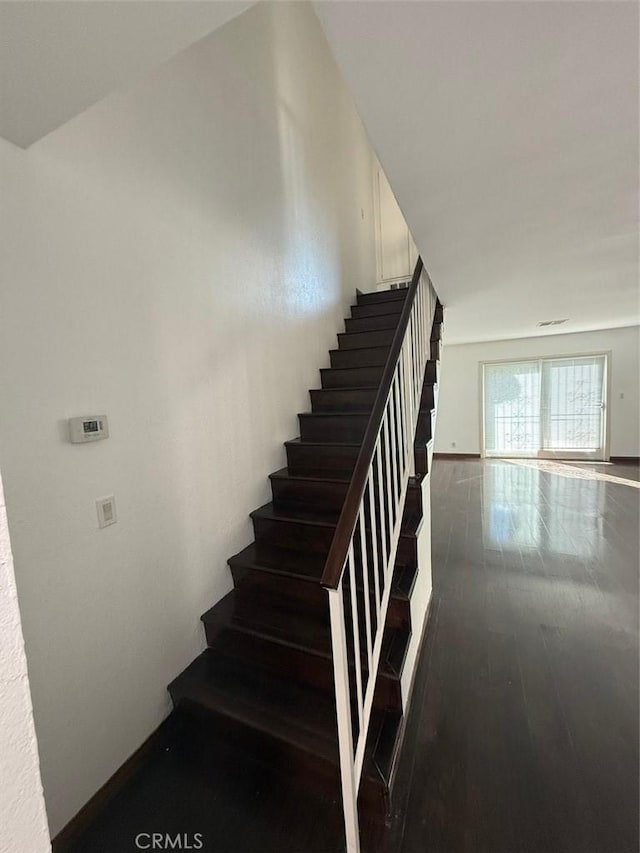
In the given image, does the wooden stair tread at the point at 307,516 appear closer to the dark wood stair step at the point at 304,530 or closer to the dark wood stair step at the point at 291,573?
the dark wood stair step at the point at 304,530

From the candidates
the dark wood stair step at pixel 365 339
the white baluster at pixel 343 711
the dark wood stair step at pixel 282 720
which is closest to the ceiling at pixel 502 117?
the dark wood stair step at pixel 365 339

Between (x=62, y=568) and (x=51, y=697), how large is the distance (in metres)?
0.42

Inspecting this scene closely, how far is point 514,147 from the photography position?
138 cm

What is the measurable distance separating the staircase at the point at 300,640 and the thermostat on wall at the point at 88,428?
Result: 1.01 metres

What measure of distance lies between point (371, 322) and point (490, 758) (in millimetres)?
3162

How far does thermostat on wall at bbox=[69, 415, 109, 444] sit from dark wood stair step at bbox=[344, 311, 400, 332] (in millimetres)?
A: 2592

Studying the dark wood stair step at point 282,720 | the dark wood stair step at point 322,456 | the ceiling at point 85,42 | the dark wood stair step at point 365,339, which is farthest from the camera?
the dark wood stair step at point 365,339

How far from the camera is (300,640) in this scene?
1604mm

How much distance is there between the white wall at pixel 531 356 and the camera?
6.12 metres

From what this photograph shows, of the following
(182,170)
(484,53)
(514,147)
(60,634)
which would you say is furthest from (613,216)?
(60,634)

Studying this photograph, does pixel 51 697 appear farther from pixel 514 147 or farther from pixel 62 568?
pixel 514 147

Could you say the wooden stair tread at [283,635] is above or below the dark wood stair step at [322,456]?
below

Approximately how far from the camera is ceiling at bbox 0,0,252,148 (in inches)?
28.2

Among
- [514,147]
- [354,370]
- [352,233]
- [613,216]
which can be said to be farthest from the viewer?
[352,233]
